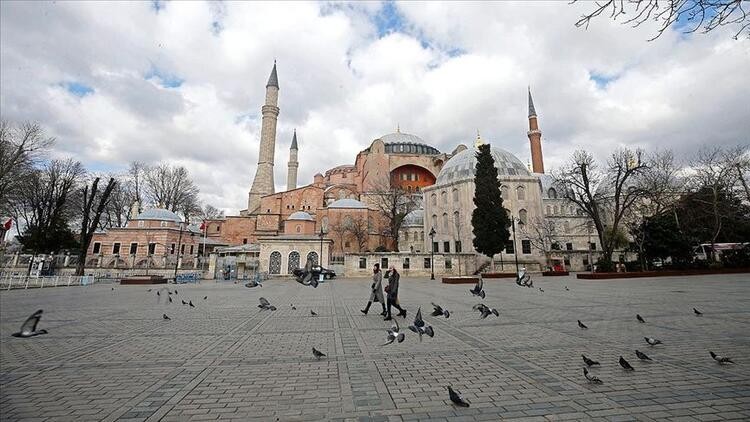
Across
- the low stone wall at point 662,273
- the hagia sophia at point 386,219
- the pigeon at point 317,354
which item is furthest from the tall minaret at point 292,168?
the pigeon at point 317,354

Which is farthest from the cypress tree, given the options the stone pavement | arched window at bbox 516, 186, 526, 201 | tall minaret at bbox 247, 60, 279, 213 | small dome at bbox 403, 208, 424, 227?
tall minaret at bbox 247, 60, 279, 213

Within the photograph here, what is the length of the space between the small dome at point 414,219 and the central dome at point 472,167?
6591 millimetres

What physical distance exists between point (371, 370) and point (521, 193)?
121 ft

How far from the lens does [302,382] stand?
12.4 ft

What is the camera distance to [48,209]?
1243 inches

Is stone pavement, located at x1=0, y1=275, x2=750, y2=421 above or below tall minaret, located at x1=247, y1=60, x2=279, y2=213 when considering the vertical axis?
below

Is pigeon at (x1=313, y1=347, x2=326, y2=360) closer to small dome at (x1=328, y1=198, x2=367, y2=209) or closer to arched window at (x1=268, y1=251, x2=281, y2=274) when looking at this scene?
arched window at (x1=268, y1=251, x2=281, y2=274)

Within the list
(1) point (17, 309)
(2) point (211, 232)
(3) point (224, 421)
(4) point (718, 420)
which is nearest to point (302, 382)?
(3) point (224, 421)

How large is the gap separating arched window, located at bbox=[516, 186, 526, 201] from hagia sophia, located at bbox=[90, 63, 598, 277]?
0.11 metres

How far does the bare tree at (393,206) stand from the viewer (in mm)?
39562

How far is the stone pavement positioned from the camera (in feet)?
9.95

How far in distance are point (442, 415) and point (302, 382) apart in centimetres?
164

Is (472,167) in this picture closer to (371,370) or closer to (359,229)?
(359,229)

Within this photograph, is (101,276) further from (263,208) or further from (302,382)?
(302,382)
